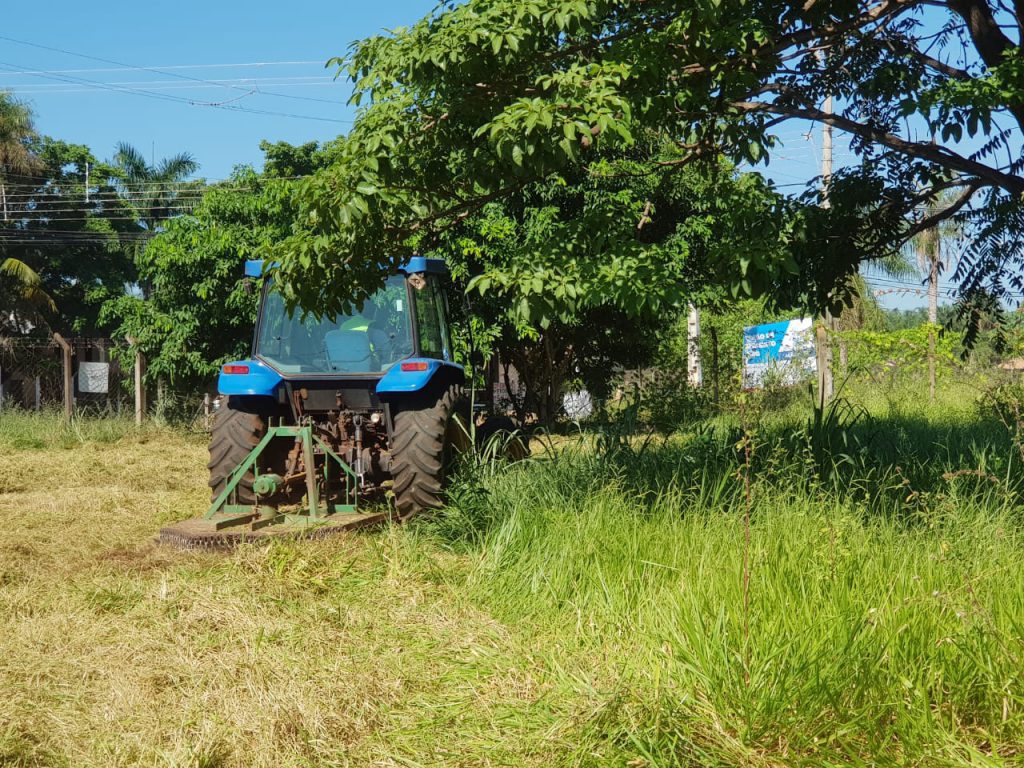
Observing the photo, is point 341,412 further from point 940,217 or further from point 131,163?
point 131,163

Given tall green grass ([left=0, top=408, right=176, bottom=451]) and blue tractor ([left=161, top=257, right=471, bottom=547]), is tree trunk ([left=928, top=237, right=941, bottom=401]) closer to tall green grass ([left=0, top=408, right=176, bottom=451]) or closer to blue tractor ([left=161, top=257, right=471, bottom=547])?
blue tractor ([left=161, top=257, right=471, bottom=547])

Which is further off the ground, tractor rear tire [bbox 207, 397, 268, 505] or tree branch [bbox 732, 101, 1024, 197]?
tree branch [bbox 732, 101, 1024, 197]

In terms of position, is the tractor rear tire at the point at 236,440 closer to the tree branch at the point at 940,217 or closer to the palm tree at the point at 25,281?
the tree branch at the point at 940,217

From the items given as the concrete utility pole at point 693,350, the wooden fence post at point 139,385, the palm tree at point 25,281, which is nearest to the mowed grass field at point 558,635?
the wooden fence post at point 139,385

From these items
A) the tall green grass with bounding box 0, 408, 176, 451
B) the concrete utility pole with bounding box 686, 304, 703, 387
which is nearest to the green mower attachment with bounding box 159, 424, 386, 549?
the tall green grass with bounding box 0, 408, 176, 451

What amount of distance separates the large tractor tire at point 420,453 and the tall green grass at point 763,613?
488 millimetres

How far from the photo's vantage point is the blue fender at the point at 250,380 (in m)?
7.21

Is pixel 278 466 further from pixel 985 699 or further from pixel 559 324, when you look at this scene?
pixel 559 324

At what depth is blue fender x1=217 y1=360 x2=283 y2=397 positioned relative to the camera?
7215 mm

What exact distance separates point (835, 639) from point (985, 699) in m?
0.47

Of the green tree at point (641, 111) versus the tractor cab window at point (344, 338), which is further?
the tractor cab window at point (344, 338)

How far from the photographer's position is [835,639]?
346 cm

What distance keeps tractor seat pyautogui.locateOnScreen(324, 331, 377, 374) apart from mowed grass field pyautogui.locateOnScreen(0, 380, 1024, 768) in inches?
55.0

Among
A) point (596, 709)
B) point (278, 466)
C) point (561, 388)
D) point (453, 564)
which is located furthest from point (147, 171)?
point (596, 709)
